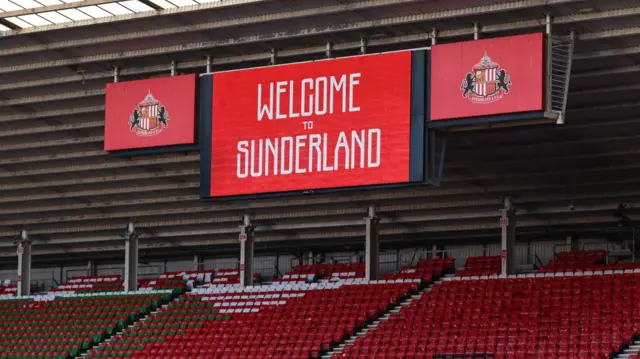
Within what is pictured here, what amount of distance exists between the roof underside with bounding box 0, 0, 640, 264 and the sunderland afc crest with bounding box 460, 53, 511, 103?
137 centimetres

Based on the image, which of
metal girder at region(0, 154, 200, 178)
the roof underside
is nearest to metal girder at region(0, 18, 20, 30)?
the roof underside

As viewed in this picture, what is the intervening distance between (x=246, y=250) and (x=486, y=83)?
1522 centimetres

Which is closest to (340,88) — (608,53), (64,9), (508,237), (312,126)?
(312,126)

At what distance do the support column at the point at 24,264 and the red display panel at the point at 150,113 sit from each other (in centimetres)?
1456

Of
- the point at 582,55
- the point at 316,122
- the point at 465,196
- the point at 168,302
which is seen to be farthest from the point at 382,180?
the point at 168,302

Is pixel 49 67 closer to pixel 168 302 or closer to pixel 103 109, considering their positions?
pixel 103 109

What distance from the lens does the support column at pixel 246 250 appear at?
4406 centimetres

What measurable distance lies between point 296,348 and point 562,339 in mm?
7494

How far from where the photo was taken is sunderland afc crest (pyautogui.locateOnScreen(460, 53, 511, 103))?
3111cm

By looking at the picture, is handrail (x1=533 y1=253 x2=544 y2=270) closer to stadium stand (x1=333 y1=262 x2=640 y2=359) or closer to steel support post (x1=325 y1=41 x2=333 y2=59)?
stadium stand (x1=333 y1=262 x2=640 y2=359)

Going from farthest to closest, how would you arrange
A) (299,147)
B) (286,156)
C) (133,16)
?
(133,16)
(286,156)
(299,147)

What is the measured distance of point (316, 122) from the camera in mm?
33344

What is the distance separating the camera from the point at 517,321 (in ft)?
112

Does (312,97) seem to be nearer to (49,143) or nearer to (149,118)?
(149,118)
